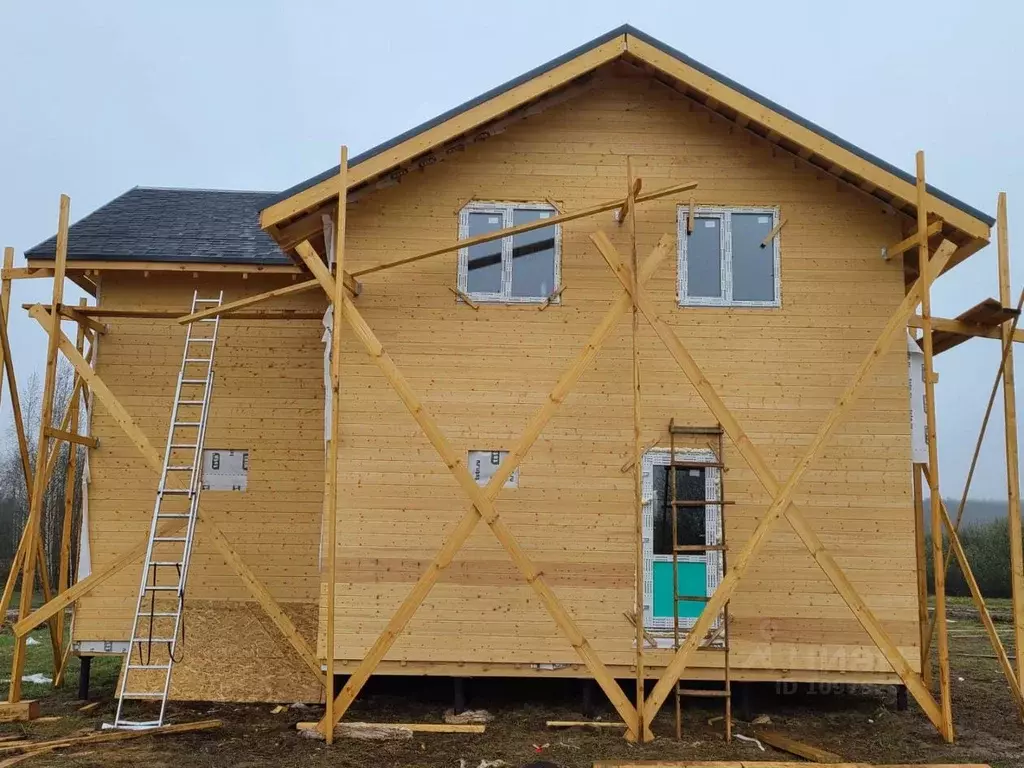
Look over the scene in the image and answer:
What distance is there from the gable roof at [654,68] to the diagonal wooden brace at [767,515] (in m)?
1.80

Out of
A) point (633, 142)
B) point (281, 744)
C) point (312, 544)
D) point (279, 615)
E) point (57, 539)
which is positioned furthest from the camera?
point (57, 539)

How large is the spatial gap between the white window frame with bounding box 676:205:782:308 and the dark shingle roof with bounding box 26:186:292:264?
17.6 feet

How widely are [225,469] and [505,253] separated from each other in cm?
498

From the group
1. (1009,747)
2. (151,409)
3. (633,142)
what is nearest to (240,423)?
(151,409)

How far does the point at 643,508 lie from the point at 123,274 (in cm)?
807

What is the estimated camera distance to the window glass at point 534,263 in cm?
1028

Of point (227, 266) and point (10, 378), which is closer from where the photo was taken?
point (10, 378)

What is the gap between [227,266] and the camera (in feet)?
37.6

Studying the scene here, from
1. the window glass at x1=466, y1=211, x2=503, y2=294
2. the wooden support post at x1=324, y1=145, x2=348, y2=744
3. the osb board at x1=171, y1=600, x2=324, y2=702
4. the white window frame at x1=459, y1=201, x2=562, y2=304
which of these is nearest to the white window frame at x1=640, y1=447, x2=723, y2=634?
the white window frame at x1=459, y1=201, x2=562, y2=304

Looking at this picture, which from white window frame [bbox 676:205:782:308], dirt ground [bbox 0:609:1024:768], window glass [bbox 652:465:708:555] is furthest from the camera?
white window frame [bbox 676:205:782:308]

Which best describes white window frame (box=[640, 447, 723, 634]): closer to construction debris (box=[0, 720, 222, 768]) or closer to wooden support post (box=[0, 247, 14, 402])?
construction debris (box=[0, 720, 222, 768])

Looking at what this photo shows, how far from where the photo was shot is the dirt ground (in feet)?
26.9

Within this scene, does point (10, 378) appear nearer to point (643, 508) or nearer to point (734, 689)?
point (643, 508)

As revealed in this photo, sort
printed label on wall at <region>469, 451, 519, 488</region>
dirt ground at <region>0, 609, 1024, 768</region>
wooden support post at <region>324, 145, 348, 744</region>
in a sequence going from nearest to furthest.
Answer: dirt ground at <region>0, 609, 1024, 768</region>
wooden support post at <region>324, 145, 348, 744</region>
printed label on wall at <region>469, 451, 519, 488</region>
